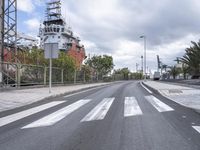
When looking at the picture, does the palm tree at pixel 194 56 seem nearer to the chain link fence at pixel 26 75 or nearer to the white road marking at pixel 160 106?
the chain link fence at pixel 26 75

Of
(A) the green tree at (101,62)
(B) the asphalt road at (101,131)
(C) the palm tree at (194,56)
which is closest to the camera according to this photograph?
(B) the asphalt road at (101,131)

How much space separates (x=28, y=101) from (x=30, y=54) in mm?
32765

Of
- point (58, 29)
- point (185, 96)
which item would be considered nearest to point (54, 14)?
point (58, 29)

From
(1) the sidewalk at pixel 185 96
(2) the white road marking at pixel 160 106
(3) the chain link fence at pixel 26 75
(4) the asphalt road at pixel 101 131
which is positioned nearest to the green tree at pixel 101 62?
(3) the chain link fence at pixel 26 75

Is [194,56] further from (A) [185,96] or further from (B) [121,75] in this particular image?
(B) [121,75]

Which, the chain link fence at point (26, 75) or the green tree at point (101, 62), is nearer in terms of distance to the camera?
the chain link fence at point (26, 75)

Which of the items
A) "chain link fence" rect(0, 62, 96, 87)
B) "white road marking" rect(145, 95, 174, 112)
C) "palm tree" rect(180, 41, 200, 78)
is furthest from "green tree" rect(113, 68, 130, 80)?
"white road marking" rect(145, 95, 174, 112)

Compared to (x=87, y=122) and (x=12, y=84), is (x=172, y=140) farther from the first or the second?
(x=12, y=84)

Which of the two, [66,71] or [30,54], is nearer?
[66,71]

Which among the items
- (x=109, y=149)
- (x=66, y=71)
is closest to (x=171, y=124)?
(x=109, y=149)

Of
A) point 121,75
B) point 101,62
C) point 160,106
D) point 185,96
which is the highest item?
point 101,62

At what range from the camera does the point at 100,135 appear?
857 cm

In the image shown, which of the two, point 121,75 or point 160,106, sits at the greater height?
point 121,75

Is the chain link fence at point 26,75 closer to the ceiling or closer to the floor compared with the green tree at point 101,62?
closer to the floor
